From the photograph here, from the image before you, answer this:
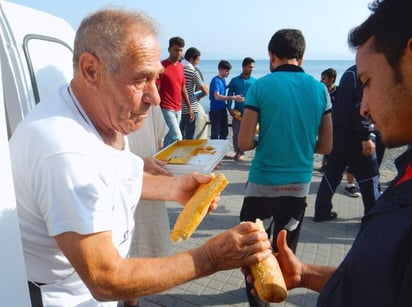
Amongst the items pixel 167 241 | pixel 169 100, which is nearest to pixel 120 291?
pixel 167 241

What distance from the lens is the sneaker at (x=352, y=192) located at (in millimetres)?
6024

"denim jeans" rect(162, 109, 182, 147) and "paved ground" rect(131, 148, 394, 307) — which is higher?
"denim jeans" rect(162, 109, 182, 147)

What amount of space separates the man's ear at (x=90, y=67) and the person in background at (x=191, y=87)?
592cm

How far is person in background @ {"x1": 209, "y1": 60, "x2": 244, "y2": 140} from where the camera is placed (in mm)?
8391

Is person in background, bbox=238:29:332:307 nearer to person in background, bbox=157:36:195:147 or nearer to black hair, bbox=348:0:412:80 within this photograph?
black hair, bbox=348:0:412:80

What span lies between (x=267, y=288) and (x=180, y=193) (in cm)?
84

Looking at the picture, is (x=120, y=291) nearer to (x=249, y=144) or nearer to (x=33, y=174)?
(x=33, y=174)

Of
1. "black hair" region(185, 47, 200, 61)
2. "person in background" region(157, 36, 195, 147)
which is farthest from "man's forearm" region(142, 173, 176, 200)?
"black hair" region(185, 47, 200, 61)

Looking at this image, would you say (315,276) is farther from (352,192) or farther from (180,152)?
(352,192)

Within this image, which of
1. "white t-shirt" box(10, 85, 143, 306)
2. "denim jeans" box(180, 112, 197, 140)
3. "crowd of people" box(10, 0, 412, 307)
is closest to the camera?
"crowd of people" box(10, 0, 412, 307)

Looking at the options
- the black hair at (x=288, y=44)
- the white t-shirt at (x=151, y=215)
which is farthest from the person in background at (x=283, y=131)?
the white t-shirt at (x=151, y=215)

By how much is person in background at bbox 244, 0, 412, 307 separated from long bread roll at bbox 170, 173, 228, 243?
0.57 m

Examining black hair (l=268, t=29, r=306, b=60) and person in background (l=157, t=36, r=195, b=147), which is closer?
black hair (l=268, t=29, r=306, b=60)

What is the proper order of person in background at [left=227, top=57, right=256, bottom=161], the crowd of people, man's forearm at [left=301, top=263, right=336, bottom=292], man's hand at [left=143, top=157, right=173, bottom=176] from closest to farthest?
the crowd of people → man's forearm at [left=301, top=263, right=336, bottom=292] → man's hand at [left=143, top=157, right=173, bottom=176] → person in background at [left=227, top=57, right=256, bottom=161]
